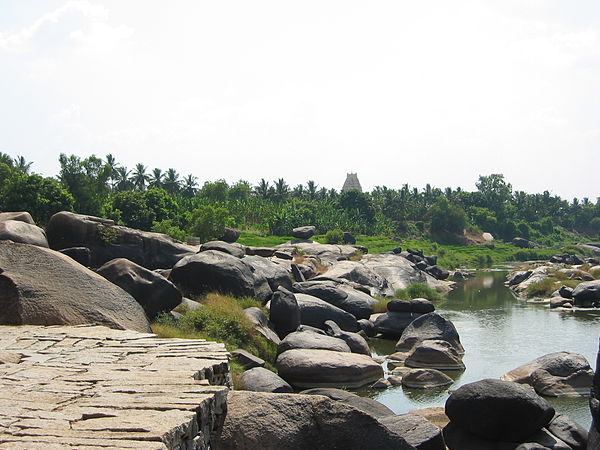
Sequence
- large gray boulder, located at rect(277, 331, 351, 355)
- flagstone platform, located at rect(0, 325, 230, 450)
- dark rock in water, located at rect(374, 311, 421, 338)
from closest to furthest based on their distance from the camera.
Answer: flagstone platform, located at rect(0, 325, 230, 450), large gray boulder, located at rect(277, 331, 351, 355), dark rock in water, located at rect(374, 311, 421, 338)

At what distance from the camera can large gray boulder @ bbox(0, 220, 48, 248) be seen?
14.3 metres

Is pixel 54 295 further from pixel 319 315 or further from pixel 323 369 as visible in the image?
pixel 319 315

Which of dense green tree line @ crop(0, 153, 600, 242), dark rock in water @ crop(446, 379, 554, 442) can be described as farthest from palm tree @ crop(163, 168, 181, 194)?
dark rock in water @ crop(446, 379, 554, 442)

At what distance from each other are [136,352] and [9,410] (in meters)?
2.79

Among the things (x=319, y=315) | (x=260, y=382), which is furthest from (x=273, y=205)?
(x=260, y=382)

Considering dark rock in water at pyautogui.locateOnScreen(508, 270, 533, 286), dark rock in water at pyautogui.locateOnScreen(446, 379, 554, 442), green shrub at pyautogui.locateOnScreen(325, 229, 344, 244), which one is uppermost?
green shrub at pyautogui.locateOnScreen(325, 229, 344, 244)

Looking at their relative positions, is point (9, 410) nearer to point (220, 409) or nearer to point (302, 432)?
point (220, 409)

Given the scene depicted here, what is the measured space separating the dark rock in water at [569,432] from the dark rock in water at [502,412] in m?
0.16

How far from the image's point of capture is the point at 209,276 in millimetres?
18609

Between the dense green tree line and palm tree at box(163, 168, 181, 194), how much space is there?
0.14 meters

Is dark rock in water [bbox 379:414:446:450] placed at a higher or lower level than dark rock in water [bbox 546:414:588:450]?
higher

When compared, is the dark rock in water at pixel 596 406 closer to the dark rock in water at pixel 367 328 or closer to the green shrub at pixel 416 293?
the dark rock in water at pixel 367 328

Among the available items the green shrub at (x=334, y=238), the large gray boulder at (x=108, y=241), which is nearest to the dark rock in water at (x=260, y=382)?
the large gray boulder at (x=108, y=241)

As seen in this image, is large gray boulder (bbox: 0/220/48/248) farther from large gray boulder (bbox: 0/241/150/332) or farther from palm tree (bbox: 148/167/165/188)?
palm tree (bbox: 148/167/165/188)
